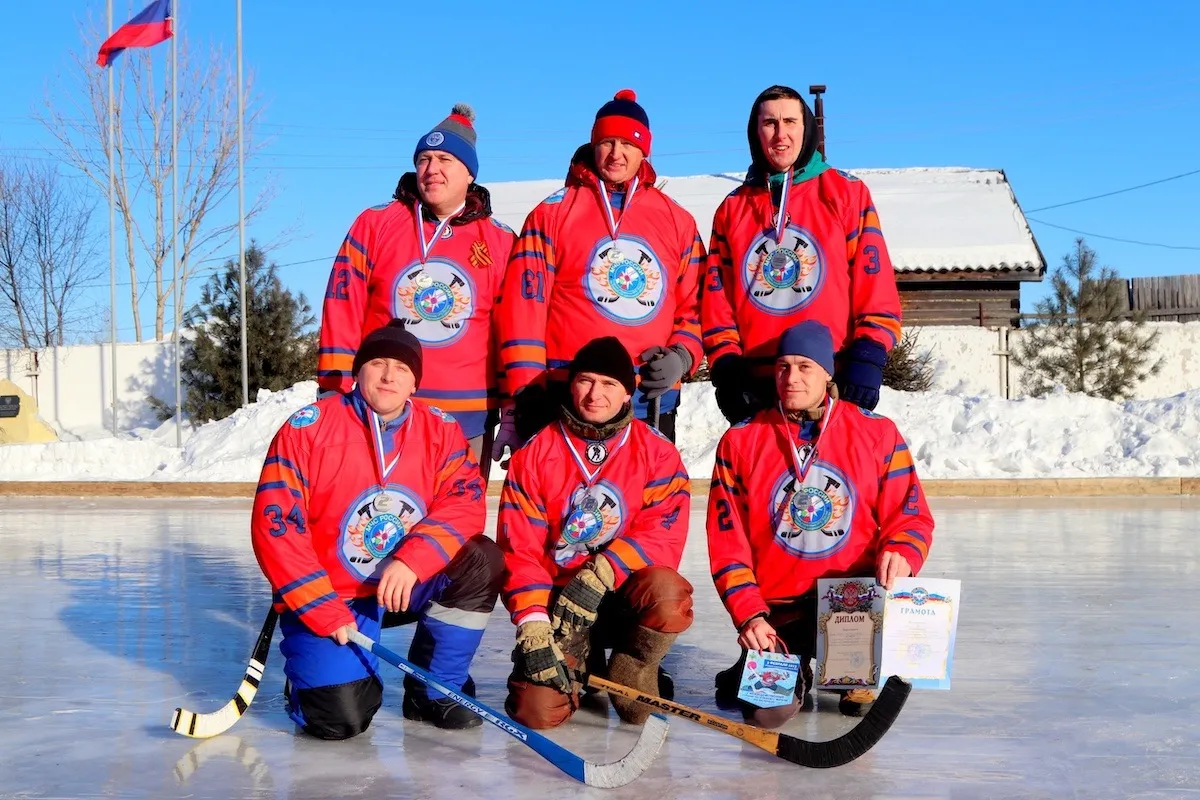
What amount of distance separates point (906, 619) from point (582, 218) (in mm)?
1560

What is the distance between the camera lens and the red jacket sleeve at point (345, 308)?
144 inches

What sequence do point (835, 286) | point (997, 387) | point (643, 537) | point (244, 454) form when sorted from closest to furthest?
point (643, 537), point (835, 286), point (244, 454), point (997, 387)

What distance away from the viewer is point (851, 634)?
3150mm

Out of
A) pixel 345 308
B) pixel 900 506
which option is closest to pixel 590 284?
pixel 345 308

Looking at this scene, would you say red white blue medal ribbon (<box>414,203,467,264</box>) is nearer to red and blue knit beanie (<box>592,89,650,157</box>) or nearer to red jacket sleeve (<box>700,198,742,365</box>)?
red and blue knit beanie (<box>592,89,650,157</box>)

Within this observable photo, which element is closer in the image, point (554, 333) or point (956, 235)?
point (554, 333)

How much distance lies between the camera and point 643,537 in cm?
322

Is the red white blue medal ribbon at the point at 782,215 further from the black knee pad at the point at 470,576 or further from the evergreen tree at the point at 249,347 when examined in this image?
the evergreen tree at the point at 249,347

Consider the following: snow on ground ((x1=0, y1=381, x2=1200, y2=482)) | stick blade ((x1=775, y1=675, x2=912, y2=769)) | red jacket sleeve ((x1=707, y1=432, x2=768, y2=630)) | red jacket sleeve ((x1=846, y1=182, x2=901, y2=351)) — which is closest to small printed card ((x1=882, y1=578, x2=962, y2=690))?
stick blade ((x1=775, y1=675, x2=912, y2=769))

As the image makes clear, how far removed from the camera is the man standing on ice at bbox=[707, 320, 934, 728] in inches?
127

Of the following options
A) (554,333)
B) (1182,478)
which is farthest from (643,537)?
(1182,478)

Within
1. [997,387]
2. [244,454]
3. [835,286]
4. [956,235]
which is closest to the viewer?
[835,286]

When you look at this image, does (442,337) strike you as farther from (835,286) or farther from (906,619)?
(906,619)

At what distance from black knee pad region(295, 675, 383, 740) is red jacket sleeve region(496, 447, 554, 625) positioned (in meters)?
0.45
